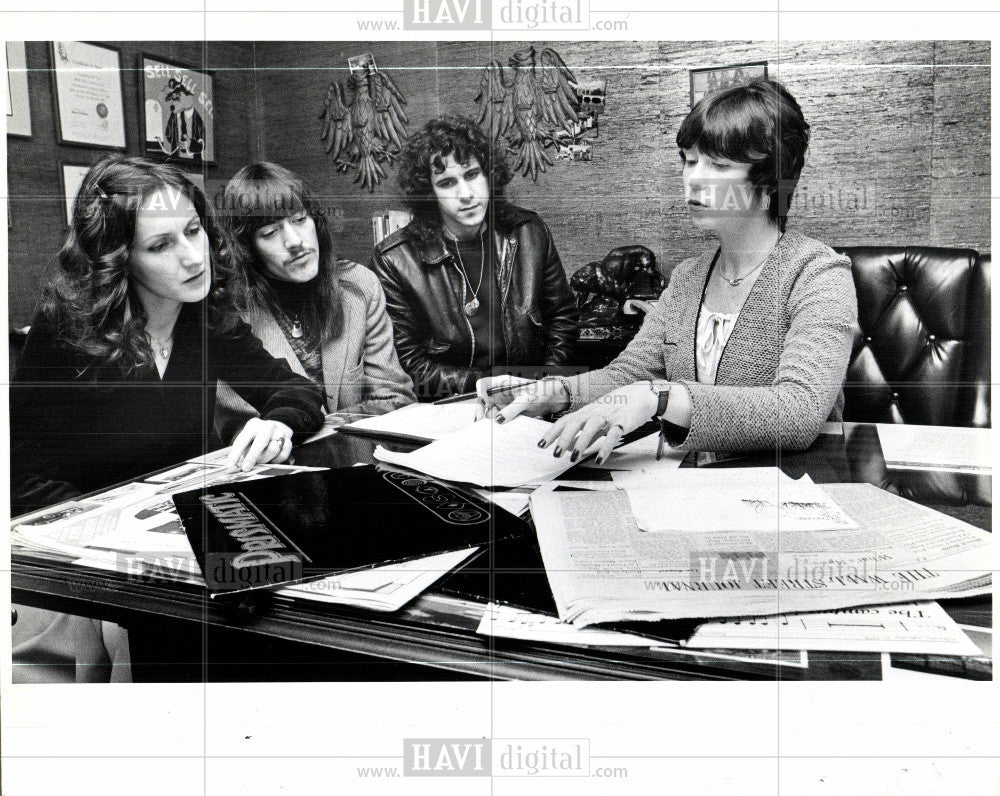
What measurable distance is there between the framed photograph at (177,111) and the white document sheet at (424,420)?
0.53m

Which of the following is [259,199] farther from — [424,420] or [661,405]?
[661,405]

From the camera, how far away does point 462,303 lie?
145 centimetres

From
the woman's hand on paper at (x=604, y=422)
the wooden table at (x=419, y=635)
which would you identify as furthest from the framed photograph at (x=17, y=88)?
the woman's hand on paper at (x=604, y=422)

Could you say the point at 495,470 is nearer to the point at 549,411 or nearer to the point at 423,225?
the point at 549,411

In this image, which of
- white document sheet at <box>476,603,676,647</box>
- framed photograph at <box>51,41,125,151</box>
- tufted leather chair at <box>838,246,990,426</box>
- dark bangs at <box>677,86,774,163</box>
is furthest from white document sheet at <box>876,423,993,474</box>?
framed photograph at <box>51,41,125,151</box>

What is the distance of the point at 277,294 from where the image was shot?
1.46 meters

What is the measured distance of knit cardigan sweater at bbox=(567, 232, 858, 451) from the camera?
1.37m

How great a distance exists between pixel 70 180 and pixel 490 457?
2.82ft

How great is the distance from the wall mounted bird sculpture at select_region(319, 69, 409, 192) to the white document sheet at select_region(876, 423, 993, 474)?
967 mm

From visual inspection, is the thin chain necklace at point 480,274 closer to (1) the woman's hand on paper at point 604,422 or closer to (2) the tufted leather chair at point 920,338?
(1) the woman's hand on paper at point 604,422

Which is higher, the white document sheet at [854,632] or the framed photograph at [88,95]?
the framed photograph at [88,95]

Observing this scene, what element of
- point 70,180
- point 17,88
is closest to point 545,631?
point 70,180

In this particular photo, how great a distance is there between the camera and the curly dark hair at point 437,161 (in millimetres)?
1435
